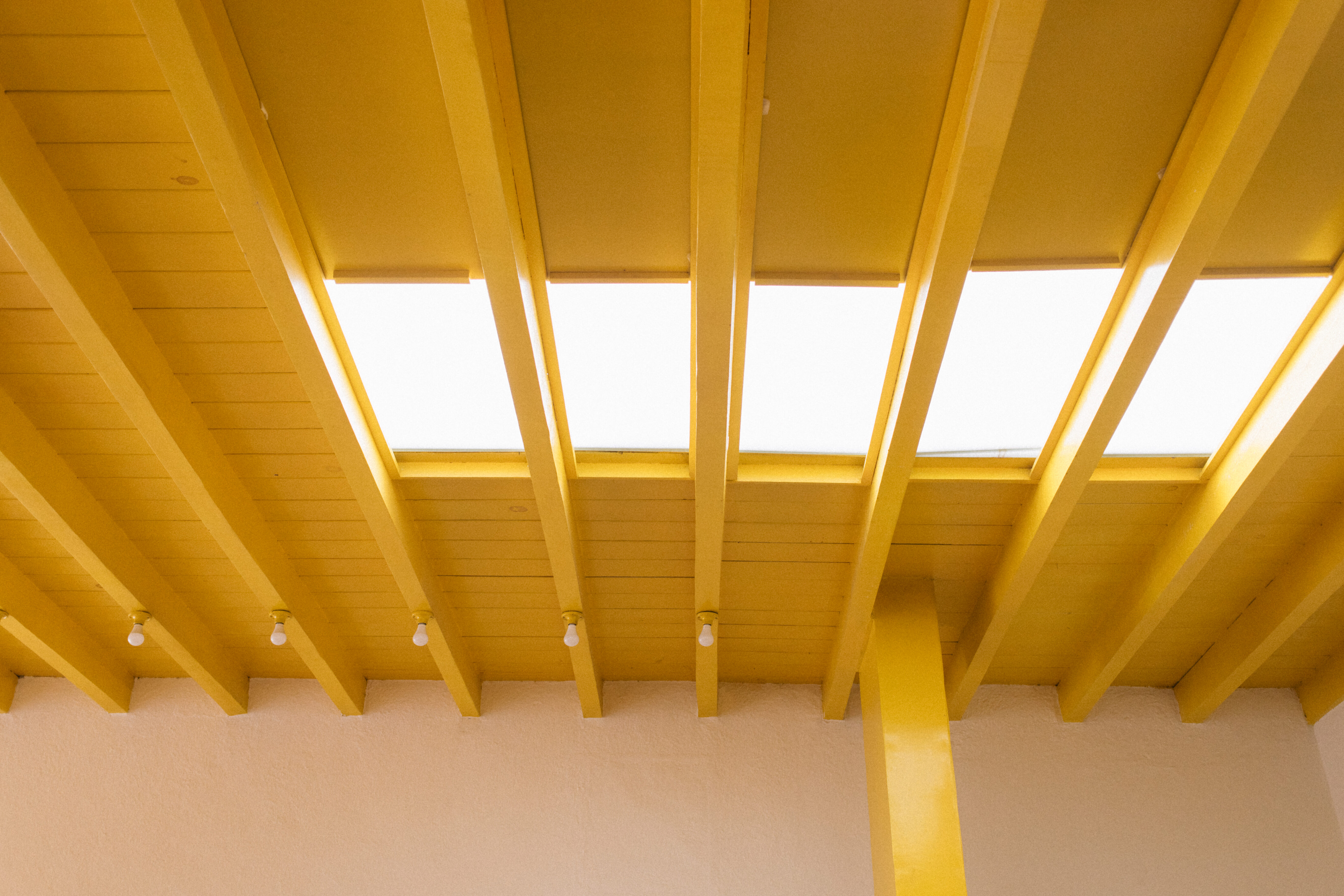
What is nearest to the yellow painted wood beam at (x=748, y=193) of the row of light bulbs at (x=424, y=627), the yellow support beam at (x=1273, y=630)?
the row of light bulbs at (x=424, y=627)

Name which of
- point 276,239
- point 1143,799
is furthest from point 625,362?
point 1143,799

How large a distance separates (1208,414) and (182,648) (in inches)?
233

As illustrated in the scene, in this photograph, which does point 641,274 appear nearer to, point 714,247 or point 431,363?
point 714,247

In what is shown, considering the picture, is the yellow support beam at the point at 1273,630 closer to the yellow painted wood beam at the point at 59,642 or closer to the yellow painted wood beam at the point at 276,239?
the yellow painted wood beam at the point at 276,239

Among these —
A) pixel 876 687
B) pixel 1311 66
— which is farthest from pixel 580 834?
pixel 1311 66

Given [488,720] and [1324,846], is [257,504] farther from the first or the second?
[1324,846]

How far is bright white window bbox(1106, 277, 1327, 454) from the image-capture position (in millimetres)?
4340

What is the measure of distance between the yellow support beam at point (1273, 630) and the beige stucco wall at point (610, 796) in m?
0.25

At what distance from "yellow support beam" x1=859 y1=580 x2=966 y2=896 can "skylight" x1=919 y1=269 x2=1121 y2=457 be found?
1.25 metres

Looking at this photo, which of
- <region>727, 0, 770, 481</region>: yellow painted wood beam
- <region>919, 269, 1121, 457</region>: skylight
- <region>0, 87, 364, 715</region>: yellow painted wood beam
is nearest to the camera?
<region>727, 0, 770, 481</region>: yellow painted wood beam

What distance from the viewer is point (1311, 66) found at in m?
3.51

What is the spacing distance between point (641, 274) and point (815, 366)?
3.04 feet

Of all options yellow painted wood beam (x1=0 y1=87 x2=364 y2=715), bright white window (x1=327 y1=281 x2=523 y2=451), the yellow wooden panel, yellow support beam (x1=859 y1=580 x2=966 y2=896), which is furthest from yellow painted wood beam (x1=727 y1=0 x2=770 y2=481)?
yellow painted wood beam (x1=0 y1=87 x2=364 y2=715)

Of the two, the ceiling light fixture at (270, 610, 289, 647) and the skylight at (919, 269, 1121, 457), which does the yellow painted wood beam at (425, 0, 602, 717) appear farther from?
the skylight at (919, 269, 1121, 457)
